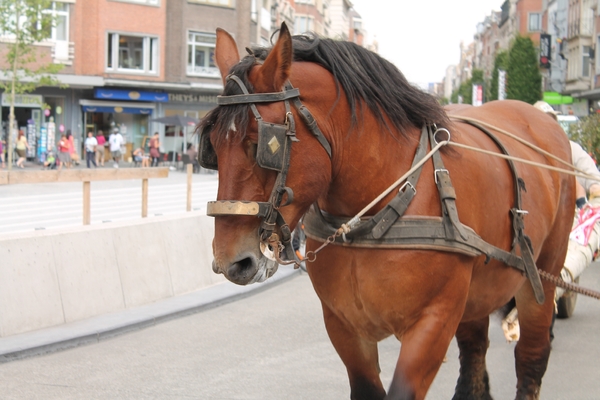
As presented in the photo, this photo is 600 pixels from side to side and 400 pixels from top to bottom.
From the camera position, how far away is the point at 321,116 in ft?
10.3

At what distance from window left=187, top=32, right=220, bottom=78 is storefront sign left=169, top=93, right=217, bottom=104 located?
130cm

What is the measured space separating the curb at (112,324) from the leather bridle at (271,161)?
4.17 meters

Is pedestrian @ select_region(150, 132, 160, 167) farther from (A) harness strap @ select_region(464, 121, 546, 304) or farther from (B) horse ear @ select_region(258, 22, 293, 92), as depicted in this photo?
(B) horse ear @ select_region(258, 22, 293, 92)

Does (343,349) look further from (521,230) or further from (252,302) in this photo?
(252,302)

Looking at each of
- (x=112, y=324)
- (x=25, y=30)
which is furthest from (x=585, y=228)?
(x=25, y=30)

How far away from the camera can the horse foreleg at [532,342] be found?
463 cm

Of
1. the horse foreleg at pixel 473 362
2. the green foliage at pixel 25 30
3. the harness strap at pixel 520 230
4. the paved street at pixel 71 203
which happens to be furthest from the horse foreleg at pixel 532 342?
the green foliage at pixel 25 30

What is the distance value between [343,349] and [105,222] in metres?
5.36

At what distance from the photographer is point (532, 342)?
468 centimetres

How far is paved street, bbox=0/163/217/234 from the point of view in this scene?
7.38m

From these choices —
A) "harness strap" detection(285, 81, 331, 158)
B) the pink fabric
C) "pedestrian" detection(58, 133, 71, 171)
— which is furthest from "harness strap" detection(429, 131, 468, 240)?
"pedestrian" detection(58, 133, 71, 171)

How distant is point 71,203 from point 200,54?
36979 mm

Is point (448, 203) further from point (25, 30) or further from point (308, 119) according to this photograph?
point (25, 30)

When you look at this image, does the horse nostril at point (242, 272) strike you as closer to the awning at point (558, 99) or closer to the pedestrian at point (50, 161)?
the pedestrian at point (50, 161)
